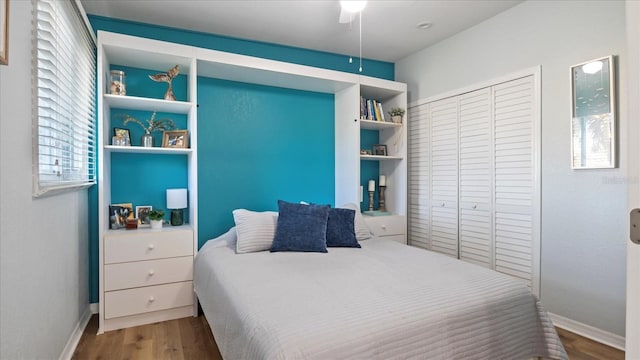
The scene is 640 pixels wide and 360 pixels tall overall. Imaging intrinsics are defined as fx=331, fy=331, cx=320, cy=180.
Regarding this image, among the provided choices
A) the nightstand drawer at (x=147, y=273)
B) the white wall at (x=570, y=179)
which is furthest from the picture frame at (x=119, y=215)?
the white wall at (x=570, y=179)

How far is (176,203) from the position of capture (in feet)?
9.21

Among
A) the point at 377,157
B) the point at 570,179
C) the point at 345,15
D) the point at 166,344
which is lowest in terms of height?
the point at 166,344

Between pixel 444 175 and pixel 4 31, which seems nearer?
pixel 4 31

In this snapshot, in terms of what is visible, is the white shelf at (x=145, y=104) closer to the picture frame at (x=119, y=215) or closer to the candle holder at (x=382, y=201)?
the picture frame at (x=119, y=215)

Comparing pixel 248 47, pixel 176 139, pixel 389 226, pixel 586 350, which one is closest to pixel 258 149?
pixel 176 139

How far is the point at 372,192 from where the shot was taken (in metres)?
3.76

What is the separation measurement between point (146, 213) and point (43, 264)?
1.29m

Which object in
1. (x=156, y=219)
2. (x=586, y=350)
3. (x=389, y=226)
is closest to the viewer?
(x=586, y=350)

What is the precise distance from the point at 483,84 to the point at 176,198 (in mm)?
2880

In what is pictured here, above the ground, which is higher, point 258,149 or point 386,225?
point 258,149

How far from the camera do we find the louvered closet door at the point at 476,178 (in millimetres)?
2969

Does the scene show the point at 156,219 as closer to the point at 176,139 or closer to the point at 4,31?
the point at 176,139

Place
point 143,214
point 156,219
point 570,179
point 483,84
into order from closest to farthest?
point 570,179 → point 156,219 → point 143,214 → point 483,84

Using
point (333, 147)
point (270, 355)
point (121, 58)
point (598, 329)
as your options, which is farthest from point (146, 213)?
point (598, 329)
